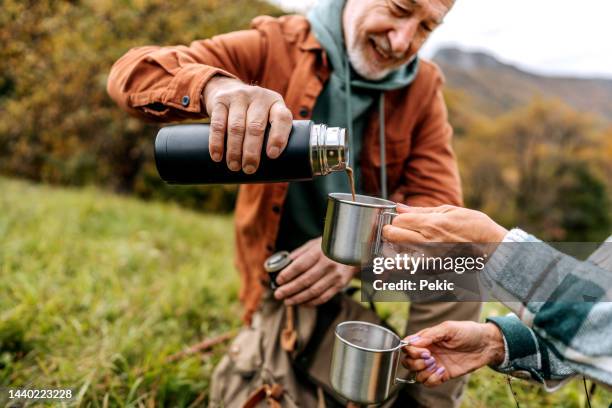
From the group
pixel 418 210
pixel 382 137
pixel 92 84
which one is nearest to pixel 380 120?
pixel 382 137

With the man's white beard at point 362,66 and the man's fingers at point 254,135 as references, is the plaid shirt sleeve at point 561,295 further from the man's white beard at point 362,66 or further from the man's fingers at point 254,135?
the man's white beard at point 362,66

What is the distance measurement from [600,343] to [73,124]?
942 centimetres

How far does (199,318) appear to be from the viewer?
338cm

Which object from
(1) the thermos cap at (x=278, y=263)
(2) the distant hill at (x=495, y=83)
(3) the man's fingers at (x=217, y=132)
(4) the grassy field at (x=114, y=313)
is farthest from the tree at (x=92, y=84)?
(2) the distant hill at (x=495, y=83)

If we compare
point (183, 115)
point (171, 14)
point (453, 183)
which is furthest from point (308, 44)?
point (171, 14)

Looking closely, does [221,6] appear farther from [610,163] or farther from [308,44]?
[610,163]

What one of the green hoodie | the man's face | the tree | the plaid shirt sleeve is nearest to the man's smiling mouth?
the man's face

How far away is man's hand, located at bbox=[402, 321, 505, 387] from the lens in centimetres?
162

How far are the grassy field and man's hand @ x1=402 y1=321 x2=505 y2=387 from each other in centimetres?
24

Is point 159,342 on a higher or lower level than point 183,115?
lower

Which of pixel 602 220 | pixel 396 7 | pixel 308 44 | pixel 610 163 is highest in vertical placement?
pixel 396 7

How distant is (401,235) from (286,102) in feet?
3.67

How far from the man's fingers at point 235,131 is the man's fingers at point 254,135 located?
0.01 metres

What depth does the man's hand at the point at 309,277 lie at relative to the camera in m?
2.04
